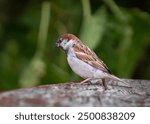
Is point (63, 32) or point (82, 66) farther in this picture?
point (63, 32)

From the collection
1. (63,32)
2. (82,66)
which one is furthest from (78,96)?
(63,32)

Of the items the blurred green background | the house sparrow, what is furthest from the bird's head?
the blurred green background

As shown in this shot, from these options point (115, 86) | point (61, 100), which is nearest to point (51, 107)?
point (61, 100)

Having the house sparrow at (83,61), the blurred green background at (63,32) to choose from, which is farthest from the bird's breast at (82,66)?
the blurred green background at (63,32)

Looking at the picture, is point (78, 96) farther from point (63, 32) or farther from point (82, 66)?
point (63, 32)

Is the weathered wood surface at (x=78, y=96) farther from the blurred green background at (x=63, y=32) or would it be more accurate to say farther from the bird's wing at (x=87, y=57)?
the blurred green background at (x=63, y=32)

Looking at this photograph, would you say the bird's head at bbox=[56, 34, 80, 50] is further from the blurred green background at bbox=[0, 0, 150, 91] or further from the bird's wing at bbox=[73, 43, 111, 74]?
the blurred green background at bbox=[0, 0, 150, 91]

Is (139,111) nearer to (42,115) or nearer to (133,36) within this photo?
(42,115)
